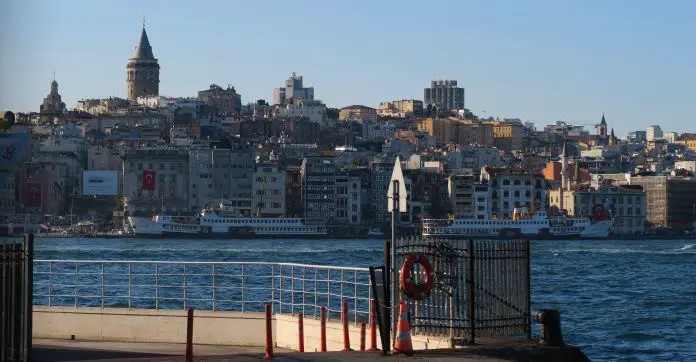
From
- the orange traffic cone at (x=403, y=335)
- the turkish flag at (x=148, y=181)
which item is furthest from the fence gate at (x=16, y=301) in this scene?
the turkish flag at (x=148, y=181)

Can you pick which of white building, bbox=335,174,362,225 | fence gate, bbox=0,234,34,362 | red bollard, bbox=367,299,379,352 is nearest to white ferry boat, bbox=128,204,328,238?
white building, bbox=335,174,362,225

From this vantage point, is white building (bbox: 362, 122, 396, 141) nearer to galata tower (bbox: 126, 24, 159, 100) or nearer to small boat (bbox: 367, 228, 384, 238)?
galata tower (bbox: 126, 24, 159, 100)

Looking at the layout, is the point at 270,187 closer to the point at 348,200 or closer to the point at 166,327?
the point at 348,200

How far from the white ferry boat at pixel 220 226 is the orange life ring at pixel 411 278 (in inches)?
3840

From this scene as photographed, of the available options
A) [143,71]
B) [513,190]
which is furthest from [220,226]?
[143,71]

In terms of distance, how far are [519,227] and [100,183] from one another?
32956mm

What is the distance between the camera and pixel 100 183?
123m

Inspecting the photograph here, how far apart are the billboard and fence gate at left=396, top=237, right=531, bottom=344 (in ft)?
365

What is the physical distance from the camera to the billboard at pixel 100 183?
122 meters

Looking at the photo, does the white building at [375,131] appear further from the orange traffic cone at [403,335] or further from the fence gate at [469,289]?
the orange traffic cone at [403,335]

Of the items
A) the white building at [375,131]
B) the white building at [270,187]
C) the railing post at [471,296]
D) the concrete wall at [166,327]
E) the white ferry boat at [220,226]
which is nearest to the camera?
the railing post at [471,296]

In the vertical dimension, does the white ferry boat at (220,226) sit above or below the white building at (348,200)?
below

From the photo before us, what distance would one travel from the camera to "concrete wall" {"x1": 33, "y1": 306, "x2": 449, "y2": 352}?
13.9 metres

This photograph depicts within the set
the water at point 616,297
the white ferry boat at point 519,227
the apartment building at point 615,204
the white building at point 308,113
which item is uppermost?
the white building at point 308,113
